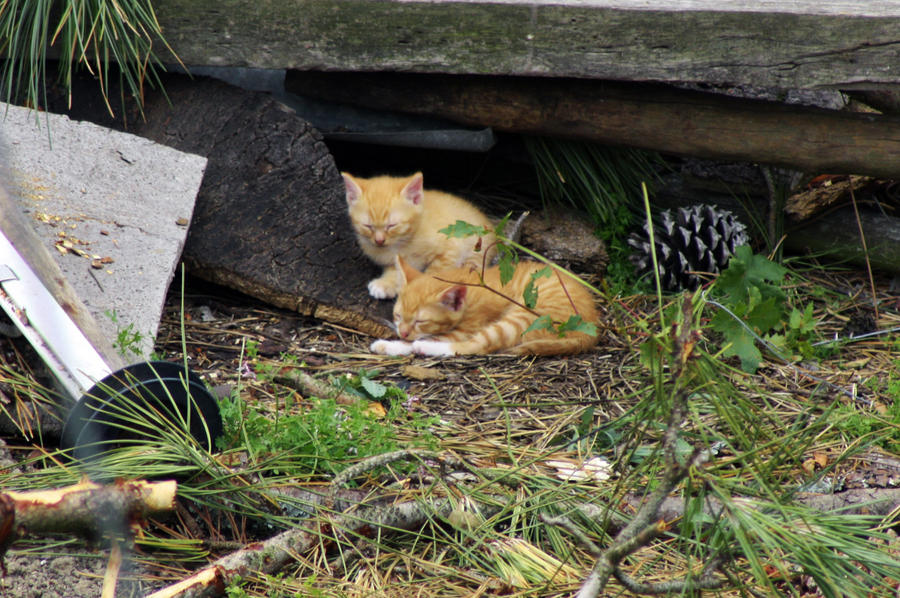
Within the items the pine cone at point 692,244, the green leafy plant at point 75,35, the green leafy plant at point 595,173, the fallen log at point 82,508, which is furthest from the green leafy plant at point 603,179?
the fallen log at point 82,508

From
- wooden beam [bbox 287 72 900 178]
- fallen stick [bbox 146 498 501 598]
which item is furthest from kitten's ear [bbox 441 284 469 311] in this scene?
fallen stick [bbox 146 498 501 598]

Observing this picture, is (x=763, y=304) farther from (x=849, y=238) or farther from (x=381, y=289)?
(x=381, y=289)

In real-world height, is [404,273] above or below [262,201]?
below

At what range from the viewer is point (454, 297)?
3.49 m

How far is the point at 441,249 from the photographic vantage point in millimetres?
4008

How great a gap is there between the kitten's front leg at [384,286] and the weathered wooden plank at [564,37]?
0.93 meters

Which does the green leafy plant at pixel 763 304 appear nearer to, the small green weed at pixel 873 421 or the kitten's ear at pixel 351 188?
the small green weed at pixel 873 421

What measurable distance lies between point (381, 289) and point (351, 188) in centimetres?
49

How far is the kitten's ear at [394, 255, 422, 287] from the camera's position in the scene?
3561 mm

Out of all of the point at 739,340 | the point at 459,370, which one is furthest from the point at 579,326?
the point at 459,370

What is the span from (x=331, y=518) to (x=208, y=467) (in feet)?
1.06

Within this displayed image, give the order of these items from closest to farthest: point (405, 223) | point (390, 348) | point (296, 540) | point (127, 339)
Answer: point (296, 540) → point (127, 339) → point (390, 348) → point (405, 223)

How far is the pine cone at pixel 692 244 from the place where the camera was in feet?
12.2

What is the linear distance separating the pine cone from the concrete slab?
2.09m
